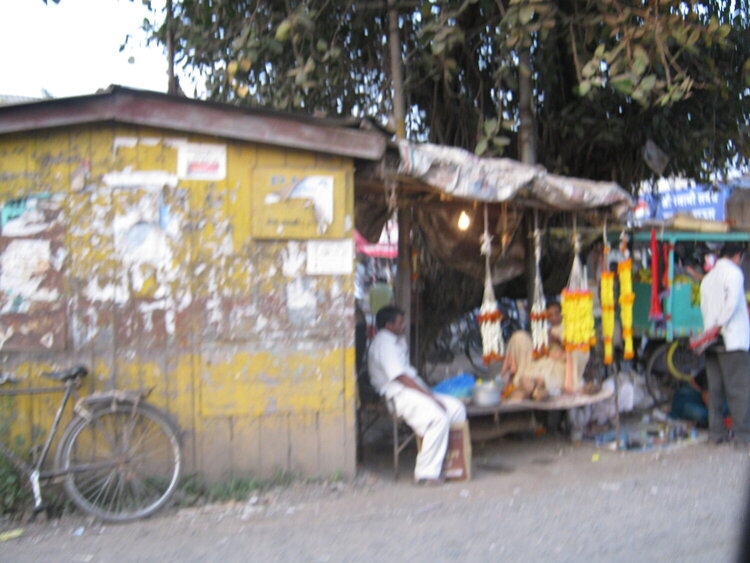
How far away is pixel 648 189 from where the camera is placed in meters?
9.88

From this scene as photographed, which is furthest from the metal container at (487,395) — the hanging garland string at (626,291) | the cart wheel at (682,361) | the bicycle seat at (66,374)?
the bicycle seat at (66,374)

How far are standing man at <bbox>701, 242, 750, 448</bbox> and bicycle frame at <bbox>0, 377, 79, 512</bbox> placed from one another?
5.69 m

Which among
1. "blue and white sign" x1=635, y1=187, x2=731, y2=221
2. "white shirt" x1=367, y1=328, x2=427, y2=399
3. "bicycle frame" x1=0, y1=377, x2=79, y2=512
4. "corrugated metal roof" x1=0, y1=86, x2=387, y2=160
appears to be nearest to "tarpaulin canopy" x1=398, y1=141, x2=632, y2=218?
"corrugated metal roof" x1=0, y1=86, x2=387, y2=160

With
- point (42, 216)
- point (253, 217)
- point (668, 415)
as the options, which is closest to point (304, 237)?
point (253, 217)

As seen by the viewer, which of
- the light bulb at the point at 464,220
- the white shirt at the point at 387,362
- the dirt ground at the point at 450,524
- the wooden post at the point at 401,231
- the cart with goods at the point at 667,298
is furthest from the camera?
the cart with goods at the point at 667,298

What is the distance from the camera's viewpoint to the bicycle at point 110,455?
181 inches

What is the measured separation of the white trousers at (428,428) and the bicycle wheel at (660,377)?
13.5 feet

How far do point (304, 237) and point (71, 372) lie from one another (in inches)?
74.7

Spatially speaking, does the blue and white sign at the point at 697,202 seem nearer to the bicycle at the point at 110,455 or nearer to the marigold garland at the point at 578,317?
the marigold garland at the point at 578,317

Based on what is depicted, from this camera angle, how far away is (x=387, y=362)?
5.88 m

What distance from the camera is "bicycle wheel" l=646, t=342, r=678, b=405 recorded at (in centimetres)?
864

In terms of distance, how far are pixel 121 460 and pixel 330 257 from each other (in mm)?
2082

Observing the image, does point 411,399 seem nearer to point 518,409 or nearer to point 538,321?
point 518,409

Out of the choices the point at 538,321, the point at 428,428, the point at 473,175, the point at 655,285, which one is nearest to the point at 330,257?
the point at 473,175
